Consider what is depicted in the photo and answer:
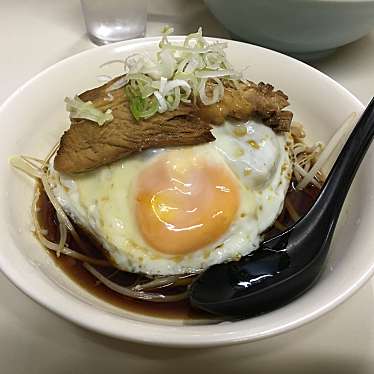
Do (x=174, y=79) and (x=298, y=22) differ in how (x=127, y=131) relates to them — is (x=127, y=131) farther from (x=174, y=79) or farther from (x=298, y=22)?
(x=298, y=22)

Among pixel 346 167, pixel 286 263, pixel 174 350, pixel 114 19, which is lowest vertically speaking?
pixel 174 350

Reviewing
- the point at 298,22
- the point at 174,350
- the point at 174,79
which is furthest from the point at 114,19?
the point at 174,350

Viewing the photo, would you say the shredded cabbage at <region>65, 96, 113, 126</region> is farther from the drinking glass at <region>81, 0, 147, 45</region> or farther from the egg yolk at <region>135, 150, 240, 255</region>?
the drinking glass at <region>81, 0, 147, 45</region>

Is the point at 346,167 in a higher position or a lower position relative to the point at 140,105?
lower

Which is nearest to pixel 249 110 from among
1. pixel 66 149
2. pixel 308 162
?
pixel 308 162

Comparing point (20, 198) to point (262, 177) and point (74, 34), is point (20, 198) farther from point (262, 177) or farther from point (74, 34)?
point (74, 34)

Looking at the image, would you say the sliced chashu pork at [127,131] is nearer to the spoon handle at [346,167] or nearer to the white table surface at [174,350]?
the spoon handle at [346,167]
